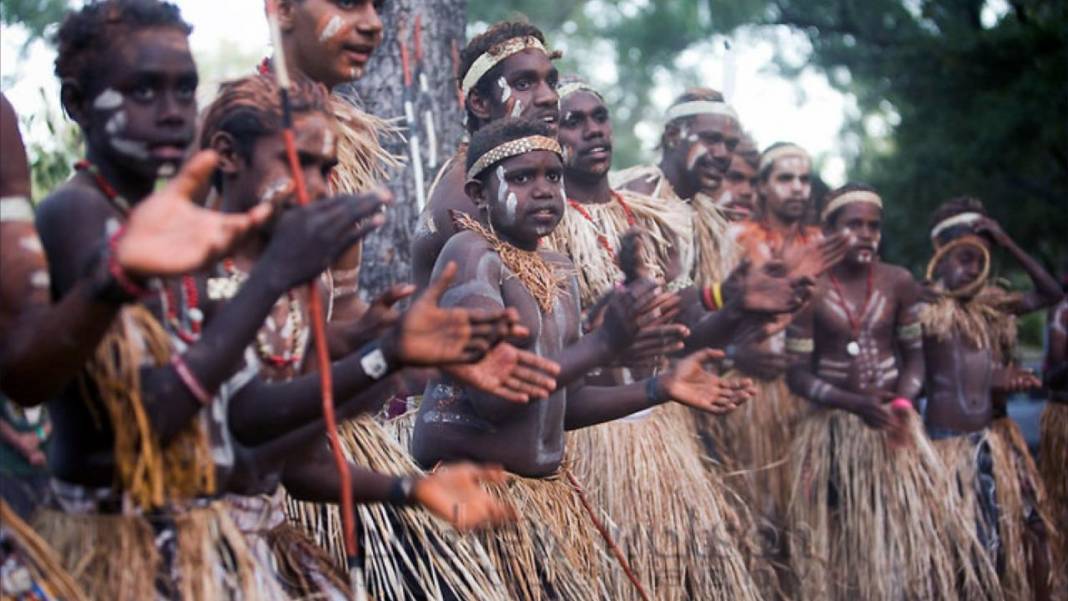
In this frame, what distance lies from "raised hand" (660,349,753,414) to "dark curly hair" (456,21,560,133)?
1389 mm

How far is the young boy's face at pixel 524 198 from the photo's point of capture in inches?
167

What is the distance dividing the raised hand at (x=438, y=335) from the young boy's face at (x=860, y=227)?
453 centimetres

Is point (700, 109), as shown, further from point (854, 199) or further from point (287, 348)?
point (287, 348)

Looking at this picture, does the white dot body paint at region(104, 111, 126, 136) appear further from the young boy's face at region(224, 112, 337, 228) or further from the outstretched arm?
the outstretched arm

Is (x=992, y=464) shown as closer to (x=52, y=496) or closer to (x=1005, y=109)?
(x=1005, y=109)

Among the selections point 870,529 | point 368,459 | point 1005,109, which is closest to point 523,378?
point 368,459

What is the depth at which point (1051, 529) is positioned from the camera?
720 cm

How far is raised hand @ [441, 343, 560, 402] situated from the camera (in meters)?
2.97

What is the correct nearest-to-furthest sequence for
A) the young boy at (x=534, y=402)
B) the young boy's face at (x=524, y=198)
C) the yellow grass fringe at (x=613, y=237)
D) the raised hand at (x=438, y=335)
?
the raised hand at (x=438, y=335) < the young boy at (x=534, y=402) < the young boy's face at (x=524, y=198) < the yellow grass fringe at (x=613, y=237)

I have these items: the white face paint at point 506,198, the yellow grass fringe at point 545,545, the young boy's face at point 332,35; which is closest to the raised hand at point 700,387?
the yellow grass fringe at point 545,545

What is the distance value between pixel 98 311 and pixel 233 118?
0.69m

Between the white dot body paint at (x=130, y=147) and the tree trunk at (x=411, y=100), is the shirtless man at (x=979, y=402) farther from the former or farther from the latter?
the white dot body paint at (x=130, y=147)

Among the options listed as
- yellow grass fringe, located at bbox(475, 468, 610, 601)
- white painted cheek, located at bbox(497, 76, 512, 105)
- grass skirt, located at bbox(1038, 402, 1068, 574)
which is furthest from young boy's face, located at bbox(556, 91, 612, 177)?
grass skirt, located at bbox(1038, 402, 1068, 574)

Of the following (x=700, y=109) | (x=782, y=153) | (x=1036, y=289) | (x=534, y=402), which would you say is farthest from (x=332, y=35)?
(x=1036, y=289)
